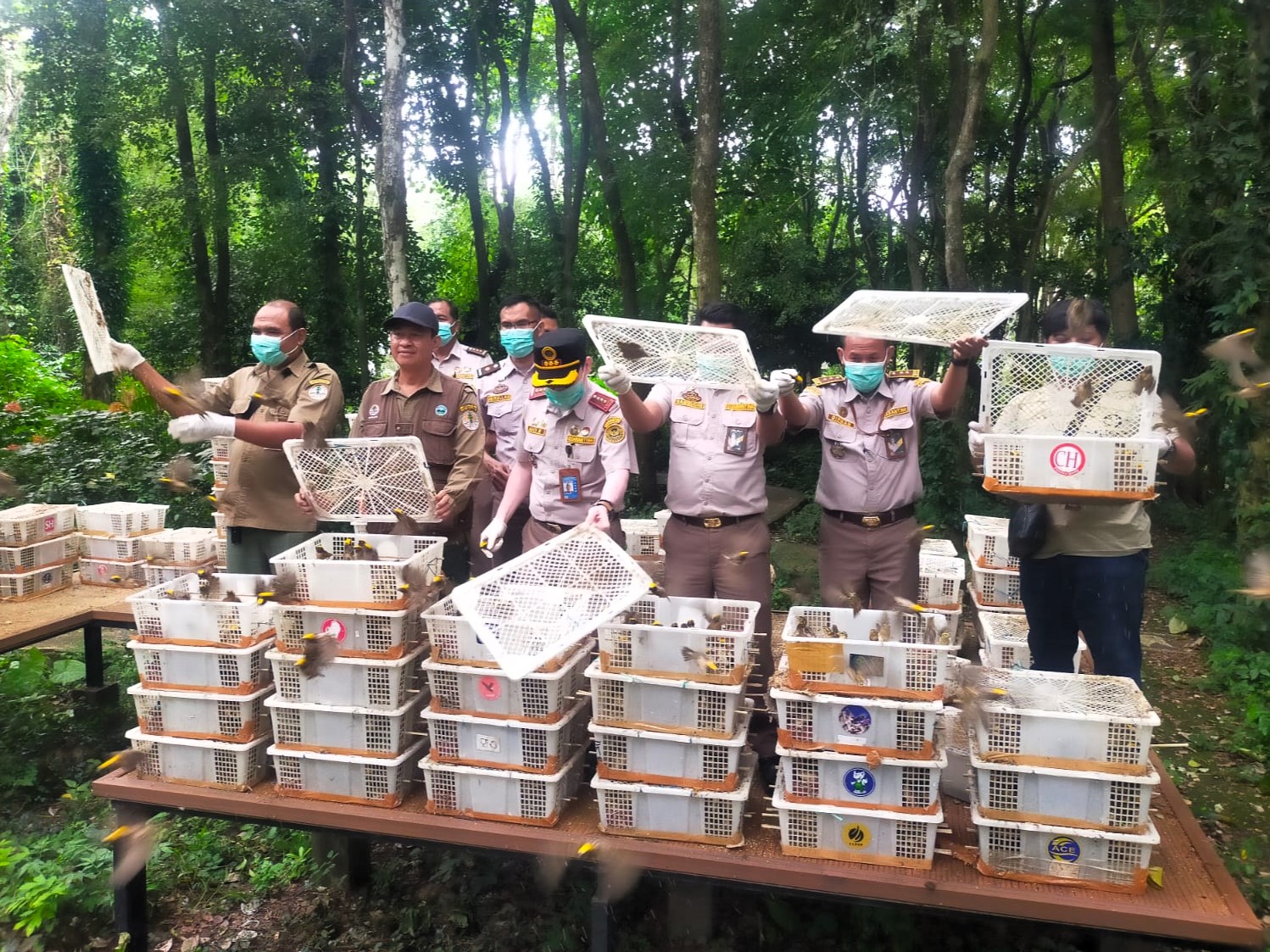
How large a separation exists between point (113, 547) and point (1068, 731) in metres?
5.71

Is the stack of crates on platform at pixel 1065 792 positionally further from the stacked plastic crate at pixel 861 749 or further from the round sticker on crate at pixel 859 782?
the round sticker on crate at pixel 859 782

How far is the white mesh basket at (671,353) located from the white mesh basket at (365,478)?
3.16 feet

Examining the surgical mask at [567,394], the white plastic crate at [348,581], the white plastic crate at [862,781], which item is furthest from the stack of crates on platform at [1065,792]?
the white plastic crate at [348,581]

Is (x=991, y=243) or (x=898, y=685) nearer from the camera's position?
(x=898, y=685)

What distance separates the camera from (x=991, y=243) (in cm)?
1247

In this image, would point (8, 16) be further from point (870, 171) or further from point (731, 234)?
point (870, 171)

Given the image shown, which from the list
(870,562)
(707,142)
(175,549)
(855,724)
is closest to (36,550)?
(175,549)

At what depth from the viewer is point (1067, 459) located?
9.58 ft

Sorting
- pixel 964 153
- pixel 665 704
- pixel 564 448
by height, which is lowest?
pixel 665 704

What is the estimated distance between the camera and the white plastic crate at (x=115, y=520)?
5.80 meters

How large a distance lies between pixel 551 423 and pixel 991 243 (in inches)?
419

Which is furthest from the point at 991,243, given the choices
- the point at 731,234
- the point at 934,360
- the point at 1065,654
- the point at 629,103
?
the point at 1065,654

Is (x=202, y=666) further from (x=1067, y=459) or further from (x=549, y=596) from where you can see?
(x=1067, y=459)

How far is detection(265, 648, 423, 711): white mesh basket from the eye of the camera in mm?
3209
